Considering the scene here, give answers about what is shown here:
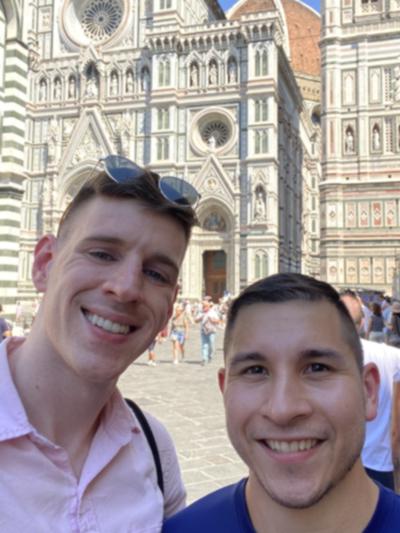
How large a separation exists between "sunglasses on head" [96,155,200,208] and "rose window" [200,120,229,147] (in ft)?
99.0

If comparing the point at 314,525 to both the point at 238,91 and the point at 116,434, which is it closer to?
the point at 116,434

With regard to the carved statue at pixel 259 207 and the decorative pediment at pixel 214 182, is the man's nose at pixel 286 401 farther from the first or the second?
the decorative pediment at pixel 214 182

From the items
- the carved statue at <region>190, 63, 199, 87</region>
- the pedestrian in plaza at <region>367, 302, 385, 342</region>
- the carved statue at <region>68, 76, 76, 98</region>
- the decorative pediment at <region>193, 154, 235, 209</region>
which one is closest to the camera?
the pedestrian in plaza at <region>367, 302, 385, 342</region>

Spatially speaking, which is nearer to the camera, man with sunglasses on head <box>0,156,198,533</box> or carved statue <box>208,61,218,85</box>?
man with sunglasses on head <box>0,156,198,533</box>

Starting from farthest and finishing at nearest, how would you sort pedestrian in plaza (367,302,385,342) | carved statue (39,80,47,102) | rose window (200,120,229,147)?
carved statue (39,80,47,102), rose window (200,120,229,147), pedestrian in plaza (367,302,385,342)

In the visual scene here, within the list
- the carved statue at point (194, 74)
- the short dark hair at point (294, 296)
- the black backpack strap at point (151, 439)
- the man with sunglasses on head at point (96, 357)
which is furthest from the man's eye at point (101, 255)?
the carved statue at point (194, 74)

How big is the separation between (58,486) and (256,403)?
0.46 meters

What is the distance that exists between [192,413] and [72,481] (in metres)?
6.14

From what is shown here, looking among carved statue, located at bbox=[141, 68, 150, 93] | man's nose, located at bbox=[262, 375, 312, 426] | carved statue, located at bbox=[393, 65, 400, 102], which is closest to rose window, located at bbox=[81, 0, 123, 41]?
carved statue, located at bbox=[141, 68, 150, 93]

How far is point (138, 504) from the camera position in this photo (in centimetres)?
128

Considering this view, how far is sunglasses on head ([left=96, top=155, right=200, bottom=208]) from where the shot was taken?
4.46 feet

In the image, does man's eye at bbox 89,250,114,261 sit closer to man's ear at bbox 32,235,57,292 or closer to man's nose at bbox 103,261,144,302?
man's nose at bbox 103,261,144,302

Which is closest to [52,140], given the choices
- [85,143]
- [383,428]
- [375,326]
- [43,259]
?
[85,143]

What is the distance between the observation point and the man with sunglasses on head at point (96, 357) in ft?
3.90
